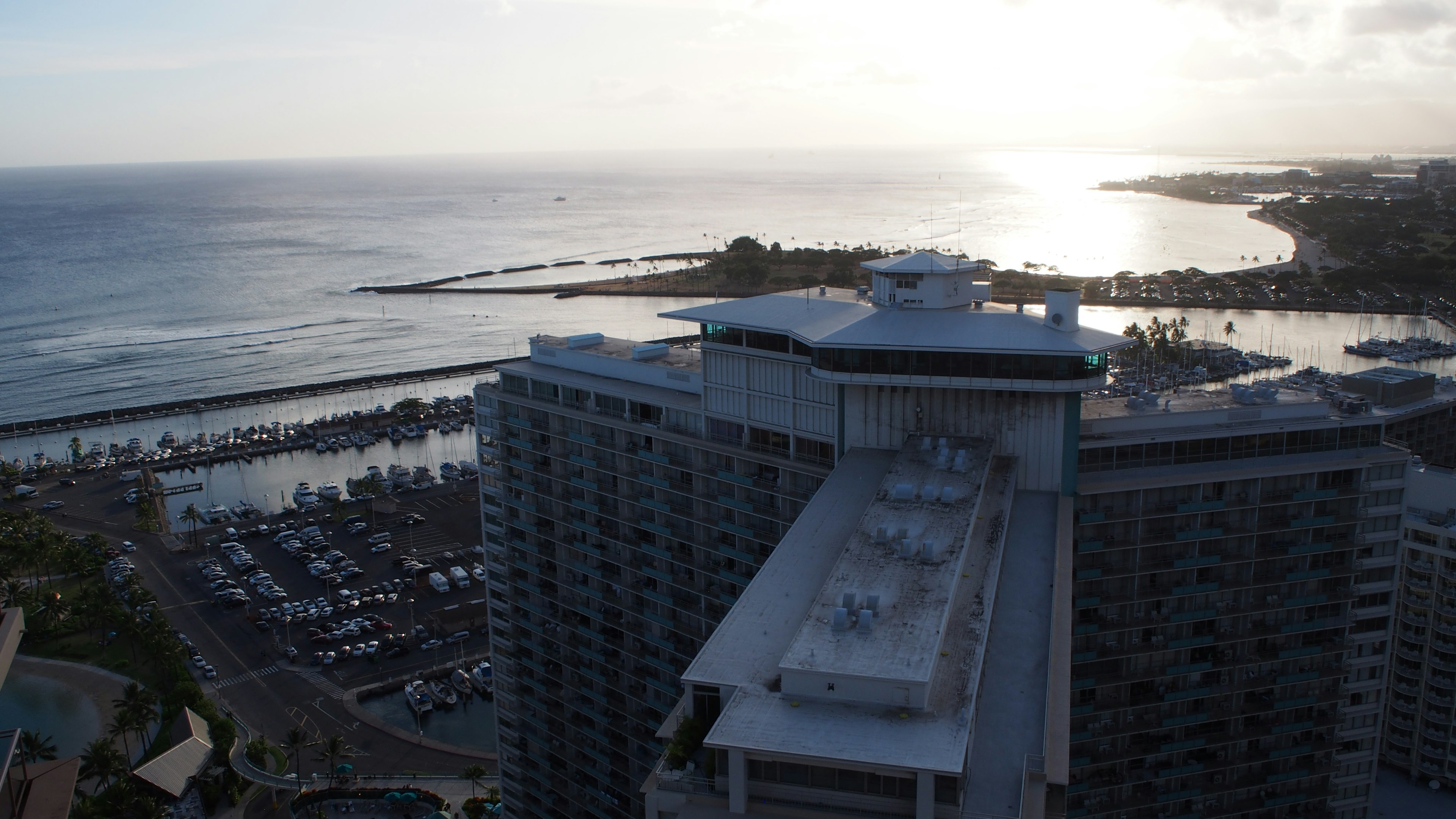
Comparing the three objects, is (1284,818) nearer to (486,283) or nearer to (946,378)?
(946,378)

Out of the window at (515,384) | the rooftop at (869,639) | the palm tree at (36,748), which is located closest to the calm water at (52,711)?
the palm tree at (36,748)

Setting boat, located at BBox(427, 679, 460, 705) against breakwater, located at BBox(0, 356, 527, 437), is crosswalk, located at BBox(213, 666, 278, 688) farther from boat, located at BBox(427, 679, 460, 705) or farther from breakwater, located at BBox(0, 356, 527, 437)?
breakwater, located at BBox(0, 356, 527, 437)

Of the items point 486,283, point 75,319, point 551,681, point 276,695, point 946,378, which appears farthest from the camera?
point 486,283

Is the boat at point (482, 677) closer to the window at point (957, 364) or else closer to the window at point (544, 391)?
the window at point (544, 391)

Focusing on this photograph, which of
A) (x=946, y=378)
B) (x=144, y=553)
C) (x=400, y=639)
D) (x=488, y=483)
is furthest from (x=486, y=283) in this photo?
(x=946, y=378)

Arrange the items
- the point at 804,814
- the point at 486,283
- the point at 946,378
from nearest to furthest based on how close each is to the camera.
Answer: the point at 804,814
the point at 946,378
the point at 486,283

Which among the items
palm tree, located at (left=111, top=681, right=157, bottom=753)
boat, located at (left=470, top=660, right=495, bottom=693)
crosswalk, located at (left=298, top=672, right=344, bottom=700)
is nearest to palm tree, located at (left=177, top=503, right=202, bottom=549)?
crosswalk, located at (left=298, top=672, right=344, bottom=700)
